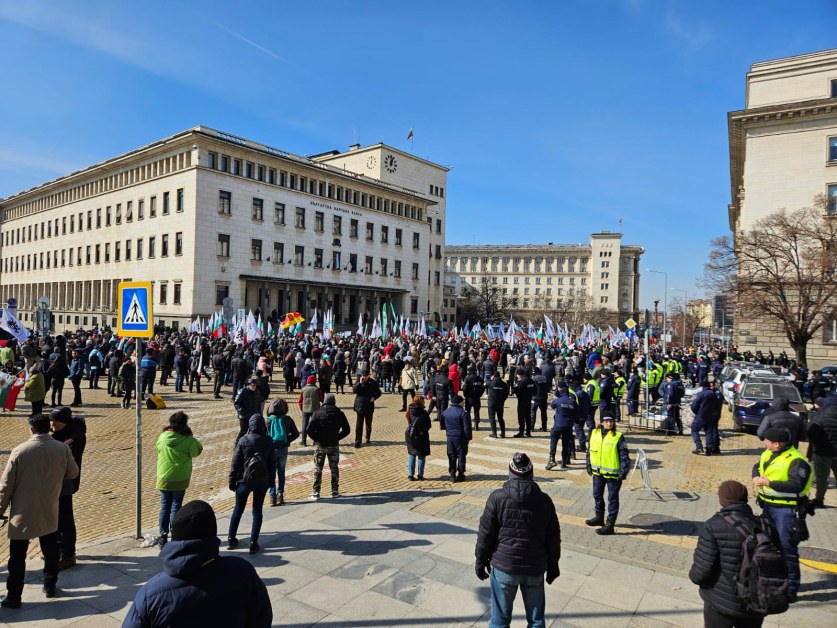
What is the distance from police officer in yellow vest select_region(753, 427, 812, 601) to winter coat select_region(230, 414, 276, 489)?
5449 mm

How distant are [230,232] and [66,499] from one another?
46.2 metres

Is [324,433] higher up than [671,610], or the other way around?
[324,433]

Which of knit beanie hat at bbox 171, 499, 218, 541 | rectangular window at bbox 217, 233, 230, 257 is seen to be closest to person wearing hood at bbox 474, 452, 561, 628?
knit beanie hat at bbox 171, 499, 218, 541

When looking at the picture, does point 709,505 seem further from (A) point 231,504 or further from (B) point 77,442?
(B) point 77,442

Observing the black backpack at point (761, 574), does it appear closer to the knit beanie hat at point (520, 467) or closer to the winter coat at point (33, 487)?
the knit beanie hat at point (520, 467)

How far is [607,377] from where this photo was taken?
13.5 m

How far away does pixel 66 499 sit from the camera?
238 inches

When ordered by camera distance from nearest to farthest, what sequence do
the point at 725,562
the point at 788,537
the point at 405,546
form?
1. the point at 725,562
2. the point at 788,537
3. the point at 405,546

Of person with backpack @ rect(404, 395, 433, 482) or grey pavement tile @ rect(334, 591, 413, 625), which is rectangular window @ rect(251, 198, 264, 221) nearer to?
person with backpack @ rect(404, 395, 433, 482)

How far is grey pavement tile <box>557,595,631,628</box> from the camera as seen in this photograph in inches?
204

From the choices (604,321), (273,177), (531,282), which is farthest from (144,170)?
(531,282)

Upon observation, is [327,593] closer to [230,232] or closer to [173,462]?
[173,462]

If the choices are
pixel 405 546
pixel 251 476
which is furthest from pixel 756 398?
pixel 251 476

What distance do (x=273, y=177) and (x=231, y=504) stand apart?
48806 mm
